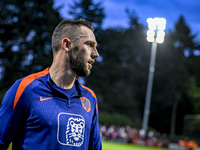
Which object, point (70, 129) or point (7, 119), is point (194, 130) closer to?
point (70, 129)

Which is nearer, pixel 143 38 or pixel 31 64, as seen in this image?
pixel 31 64

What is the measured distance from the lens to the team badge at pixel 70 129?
7.15 ft

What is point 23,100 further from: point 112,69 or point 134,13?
point 134,13

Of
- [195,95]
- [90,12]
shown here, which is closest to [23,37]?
[90,12]

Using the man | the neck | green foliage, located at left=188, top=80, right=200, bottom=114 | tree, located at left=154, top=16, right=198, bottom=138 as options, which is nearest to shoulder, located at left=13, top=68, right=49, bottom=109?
the man

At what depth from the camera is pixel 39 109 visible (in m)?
2.17

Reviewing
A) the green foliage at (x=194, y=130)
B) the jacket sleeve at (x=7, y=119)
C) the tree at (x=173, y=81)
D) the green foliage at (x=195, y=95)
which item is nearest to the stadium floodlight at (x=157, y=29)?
the green foliage at (x=194, y=130)

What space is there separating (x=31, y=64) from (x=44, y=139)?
35586 millimetres

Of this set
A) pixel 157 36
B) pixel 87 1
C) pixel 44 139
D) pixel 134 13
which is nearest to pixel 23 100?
pixel 44 139

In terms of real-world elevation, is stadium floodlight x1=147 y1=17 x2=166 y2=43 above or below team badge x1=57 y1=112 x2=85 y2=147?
above

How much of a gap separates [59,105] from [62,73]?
0.32 metres

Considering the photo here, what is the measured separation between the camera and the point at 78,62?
244 cm

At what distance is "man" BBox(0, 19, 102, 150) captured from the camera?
2.13 metres

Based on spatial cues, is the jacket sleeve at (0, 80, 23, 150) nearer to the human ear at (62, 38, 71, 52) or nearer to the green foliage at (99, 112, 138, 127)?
the human ear at (62, 38, 71, 52)
